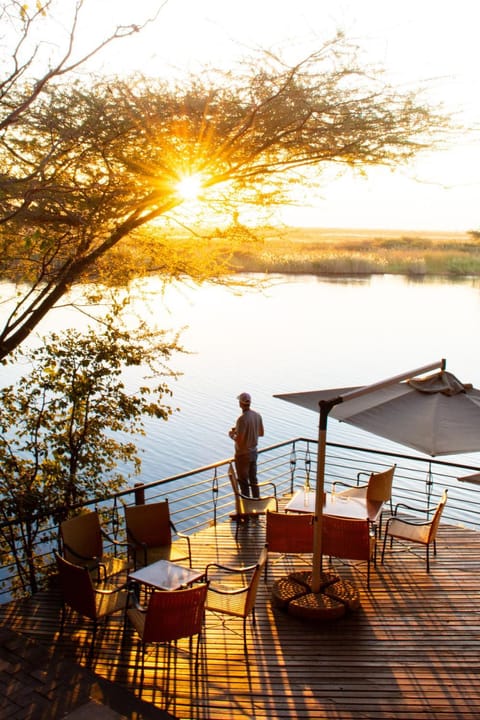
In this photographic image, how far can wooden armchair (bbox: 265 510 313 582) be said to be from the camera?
612cm

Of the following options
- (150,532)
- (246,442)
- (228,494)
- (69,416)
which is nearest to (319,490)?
(150,532)

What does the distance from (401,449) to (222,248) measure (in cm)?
819

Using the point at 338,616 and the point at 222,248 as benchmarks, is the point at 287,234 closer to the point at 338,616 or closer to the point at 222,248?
the point at 222,248

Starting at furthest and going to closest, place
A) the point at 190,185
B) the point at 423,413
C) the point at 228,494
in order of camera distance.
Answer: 1. the point at 228,494
2. the point at 190,185
3. the point at 423,413

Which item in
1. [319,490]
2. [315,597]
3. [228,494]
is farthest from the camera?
[228,494]

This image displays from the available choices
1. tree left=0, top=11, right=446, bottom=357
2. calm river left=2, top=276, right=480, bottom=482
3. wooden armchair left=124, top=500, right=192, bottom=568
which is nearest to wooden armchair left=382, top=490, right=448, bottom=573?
wooden armchair left=124, top=500, right=192, bottom=568

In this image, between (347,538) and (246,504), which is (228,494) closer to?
(246,504)

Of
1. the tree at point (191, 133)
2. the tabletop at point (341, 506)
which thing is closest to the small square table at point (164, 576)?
the tabletop at point (341, 506)

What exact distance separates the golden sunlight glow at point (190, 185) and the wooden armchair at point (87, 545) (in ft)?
11.3

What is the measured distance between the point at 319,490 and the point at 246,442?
111 inches

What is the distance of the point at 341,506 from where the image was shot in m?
6.81

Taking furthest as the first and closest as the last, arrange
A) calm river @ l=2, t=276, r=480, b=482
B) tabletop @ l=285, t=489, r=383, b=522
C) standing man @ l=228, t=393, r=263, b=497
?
1. calm river @ l=2, t=276, r=480, b=482
2. standing man @ l=228, t=393, r=263, b=497
3. tabletop @ l=285, t=489, r=383, b=522

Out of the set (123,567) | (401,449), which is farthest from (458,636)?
(401,449)

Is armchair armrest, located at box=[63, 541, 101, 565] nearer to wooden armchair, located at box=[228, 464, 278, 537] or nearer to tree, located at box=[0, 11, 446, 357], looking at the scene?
wooden armchair, located at box=[228, 464, 278, 537]
